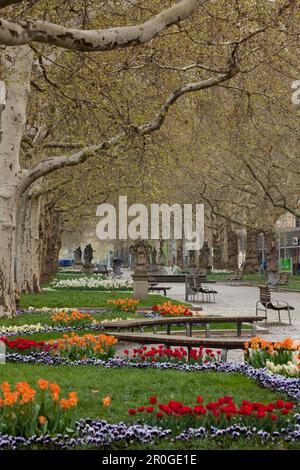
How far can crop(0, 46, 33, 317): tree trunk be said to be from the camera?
16.7m

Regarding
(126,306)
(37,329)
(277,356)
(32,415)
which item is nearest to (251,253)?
(126,306)

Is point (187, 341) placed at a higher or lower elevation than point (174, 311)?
lower

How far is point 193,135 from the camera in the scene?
32438 millimetres

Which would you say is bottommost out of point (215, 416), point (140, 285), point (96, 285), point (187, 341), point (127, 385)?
point (127, 385)

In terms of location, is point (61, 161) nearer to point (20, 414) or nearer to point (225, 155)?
point (20, 414)

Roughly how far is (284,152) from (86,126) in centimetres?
1721

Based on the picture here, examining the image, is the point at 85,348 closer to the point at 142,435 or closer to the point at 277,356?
the point at 277,356

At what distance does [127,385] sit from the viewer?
8.97 metres

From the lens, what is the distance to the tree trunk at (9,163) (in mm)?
16656

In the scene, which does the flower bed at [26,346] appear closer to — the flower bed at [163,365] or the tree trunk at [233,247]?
the flower bed at [163,365]

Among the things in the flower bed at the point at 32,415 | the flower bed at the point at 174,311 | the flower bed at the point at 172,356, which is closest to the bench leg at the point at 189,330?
the flower bed at the point at 174,311

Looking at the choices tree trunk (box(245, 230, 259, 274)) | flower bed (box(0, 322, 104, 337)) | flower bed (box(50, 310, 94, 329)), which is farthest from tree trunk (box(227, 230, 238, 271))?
flower bed (box(0, 322, 104, 337))

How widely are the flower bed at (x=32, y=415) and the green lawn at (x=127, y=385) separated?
94cm

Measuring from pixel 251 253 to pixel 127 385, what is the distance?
143 ft
